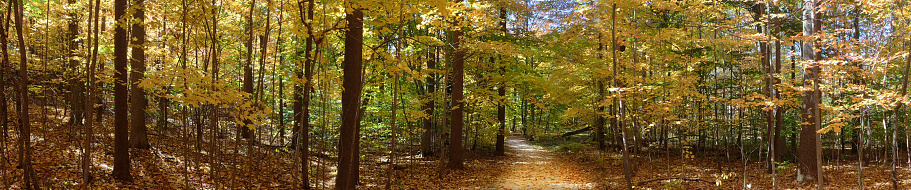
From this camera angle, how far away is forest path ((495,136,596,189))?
10.3 m

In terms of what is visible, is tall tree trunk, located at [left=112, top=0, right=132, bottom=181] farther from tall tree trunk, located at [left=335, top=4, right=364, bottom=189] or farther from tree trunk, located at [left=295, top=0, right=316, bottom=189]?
tall tree trunk, located at [left=335, top=4, right=364, bottom=189]

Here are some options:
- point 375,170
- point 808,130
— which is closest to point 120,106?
point 375,170

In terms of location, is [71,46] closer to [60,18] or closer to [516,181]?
[60,18]

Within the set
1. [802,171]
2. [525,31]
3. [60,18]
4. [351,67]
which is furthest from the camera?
[525,31]

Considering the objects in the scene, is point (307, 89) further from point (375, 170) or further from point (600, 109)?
point (600, 109)


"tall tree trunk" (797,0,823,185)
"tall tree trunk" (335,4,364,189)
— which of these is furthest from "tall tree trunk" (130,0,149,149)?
"tall tree trunk" (797,0,823,185)

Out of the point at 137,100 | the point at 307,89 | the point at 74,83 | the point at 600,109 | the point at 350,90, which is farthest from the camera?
the point at 600,109

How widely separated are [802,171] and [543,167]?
6.23 meters

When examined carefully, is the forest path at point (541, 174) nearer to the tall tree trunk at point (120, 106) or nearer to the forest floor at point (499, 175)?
the forest floor at point (499, 175)

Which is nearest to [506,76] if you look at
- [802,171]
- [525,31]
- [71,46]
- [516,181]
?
[525,31]

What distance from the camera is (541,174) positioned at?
12.1 meters

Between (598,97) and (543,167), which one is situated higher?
(598,97)

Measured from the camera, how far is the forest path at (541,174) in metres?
10.3

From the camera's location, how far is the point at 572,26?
38.8 feet
